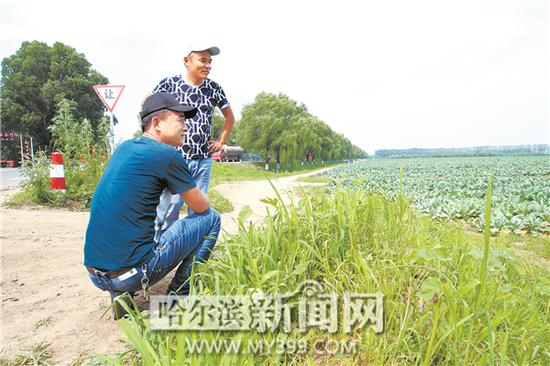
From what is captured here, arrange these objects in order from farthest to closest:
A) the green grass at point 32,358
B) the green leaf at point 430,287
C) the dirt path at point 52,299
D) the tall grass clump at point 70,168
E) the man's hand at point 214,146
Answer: the tall grass clump at point 70,168 → the man's hand at point 214,146 → the dirt path at point 52,299 → the green grass at point 32,358 → the green leaf at point 430,287

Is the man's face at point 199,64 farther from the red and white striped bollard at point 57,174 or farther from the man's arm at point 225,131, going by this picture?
the red and white striped bollard at point 57,174

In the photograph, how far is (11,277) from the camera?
2455 mm

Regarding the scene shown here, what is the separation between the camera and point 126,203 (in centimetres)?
166

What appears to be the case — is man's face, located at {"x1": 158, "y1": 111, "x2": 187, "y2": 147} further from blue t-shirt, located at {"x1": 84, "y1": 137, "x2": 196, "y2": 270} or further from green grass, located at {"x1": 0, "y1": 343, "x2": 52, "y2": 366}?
green grass, located at {"x1": 0, "y1": 343, "x2": 52, "y2": 366}

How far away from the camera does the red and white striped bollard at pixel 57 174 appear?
5367 mm

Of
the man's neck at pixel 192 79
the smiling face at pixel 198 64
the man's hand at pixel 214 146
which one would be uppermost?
the smiling face at pixel 198 64

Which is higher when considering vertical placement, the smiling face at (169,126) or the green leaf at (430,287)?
the smiling face at (169,126)

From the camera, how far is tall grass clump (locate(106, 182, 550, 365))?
1.27 m

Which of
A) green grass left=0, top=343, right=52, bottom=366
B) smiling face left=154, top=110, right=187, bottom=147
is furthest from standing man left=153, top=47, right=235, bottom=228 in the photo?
green grass left=0, top=343, right=52, bottom=366

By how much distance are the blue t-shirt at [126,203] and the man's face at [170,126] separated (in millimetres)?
171

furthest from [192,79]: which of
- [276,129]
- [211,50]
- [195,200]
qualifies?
[276,129]

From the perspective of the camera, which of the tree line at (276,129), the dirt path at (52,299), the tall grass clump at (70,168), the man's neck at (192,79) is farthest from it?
the tree line at (276,129)

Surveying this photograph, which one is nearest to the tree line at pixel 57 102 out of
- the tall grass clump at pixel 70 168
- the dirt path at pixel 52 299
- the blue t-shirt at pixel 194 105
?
the tall grass clump at pixel 70 168

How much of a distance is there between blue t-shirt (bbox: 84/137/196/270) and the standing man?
919 millimetres
